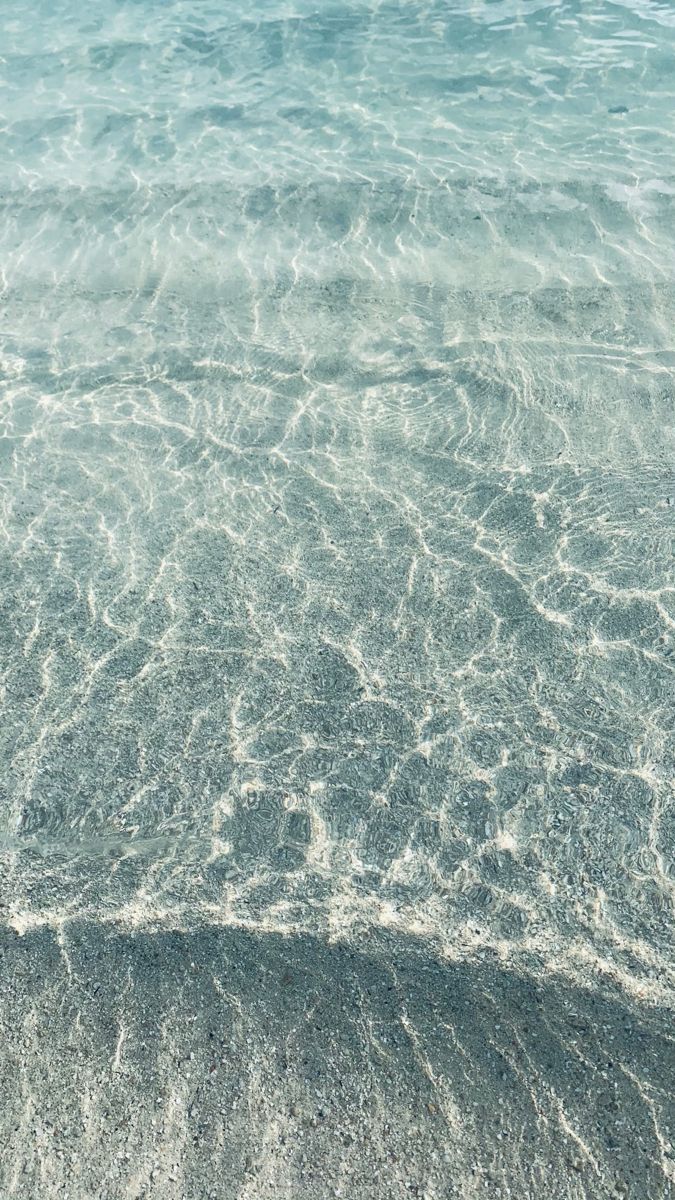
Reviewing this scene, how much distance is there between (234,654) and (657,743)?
3.07 meters

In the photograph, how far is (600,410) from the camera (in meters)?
8.00

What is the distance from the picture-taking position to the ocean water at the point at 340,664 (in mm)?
3898

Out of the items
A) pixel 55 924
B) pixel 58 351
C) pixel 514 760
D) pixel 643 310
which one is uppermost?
pixel 643 310

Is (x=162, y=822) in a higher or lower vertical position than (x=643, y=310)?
lower

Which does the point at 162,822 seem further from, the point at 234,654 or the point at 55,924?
the point at 234,654

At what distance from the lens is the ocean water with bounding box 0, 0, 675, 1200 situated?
390 centimetres

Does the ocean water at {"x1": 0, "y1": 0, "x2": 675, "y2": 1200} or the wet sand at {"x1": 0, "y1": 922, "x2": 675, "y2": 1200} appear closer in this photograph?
the wet sand at {"x1": 0, "y1": 922, "x2": 675, "y2": 1200}

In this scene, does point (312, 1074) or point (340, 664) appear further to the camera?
point (340, 664)

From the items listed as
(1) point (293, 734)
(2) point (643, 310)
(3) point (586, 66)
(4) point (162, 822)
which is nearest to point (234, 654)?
(1) point (293, 734)

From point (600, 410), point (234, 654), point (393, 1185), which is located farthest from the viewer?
point (600, 410)

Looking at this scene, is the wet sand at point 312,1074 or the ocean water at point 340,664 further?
the ocean water at point 340,664

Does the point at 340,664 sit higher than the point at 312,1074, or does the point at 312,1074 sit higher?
the point at 340,664

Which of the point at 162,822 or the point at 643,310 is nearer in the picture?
the point at 162,822

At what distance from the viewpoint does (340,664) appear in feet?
19.5
